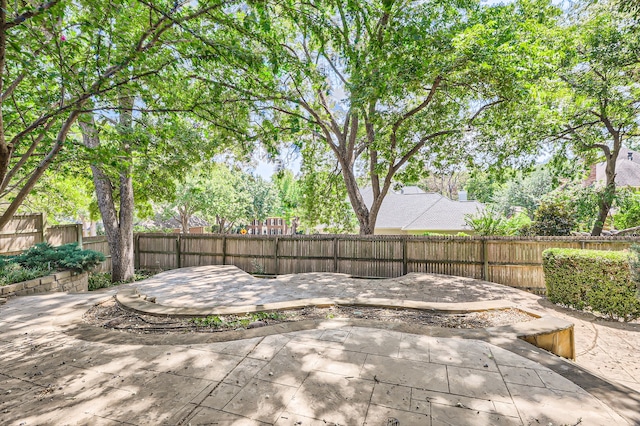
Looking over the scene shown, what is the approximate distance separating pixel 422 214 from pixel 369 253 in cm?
1041

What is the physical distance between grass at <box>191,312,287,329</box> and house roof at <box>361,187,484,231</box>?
540 inches

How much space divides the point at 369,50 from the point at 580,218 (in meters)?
9.44

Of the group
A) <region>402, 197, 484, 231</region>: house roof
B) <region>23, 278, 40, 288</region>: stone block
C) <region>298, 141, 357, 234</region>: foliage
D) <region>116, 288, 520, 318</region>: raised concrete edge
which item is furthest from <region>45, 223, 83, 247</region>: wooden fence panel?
<region>402, 197, 484, 231</region>: house roof

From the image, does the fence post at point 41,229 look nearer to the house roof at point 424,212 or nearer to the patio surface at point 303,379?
the patio surface at point 303,379

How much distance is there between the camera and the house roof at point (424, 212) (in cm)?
1625

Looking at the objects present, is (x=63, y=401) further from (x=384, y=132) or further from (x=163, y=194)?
(x=384, y=132)

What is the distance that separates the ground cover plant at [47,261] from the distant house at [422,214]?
12985 millimetres

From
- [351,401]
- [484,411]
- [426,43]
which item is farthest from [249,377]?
[426,43]

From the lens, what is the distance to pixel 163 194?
8.52 meters

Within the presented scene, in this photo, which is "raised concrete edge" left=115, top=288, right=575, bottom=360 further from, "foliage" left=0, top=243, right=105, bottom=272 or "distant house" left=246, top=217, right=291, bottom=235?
"distant house" left=246, top=217, right=291, bottom=235

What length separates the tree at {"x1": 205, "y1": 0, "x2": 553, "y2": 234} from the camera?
4.79 meters

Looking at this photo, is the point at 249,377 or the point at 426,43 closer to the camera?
the point at 249,377

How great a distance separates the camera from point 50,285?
5.90 meters

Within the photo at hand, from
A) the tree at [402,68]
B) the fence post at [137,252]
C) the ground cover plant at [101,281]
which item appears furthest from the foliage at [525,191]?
the ground cover plant at [101,281]
